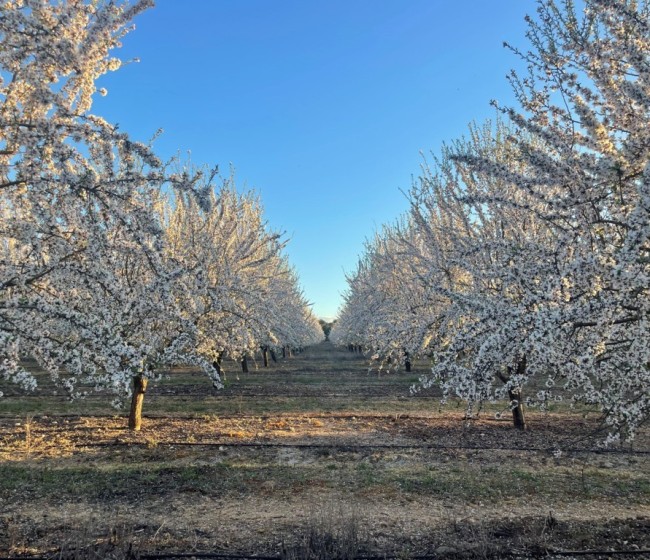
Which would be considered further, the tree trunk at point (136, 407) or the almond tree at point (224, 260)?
the almond tree at point (224, 260)

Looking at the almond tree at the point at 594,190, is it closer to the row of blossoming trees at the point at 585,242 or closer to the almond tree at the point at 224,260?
the row of blossoming trees at the point at 585,242

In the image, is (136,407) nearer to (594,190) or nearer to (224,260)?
(224,260)

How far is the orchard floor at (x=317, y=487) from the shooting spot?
5445mm

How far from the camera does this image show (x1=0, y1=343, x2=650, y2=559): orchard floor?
17.9 ft

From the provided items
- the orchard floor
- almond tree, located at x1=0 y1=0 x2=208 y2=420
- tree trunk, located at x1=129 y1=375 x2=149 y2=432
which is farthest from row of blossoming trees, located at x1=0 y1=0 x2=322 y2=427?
tree trunk, located at x1=129 y1=375 x2=149 y2=432

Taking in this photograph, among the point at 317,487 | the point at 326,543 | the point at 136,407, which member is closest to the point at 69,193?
the point at 326,543

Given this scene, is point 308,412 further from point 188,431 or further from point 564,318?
point 564,318

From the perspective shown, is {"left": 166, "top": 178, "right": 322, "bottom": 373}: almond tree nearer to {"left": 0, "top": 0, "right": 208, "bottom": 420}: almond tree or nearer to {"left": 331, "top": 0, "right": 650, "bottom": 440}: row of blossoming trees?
{"left": 0, "top": 0, "right": 208, "bottom": 420}: almond tree

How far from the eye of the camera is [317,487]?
24.5ft

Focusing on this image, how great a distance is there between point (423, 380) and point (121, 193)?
4138mm

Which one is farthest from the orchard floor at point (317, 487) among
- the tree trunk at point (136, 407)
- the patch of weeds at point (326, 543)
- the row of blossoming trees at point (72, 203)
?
the row of blossoming trees at point (72, 203)

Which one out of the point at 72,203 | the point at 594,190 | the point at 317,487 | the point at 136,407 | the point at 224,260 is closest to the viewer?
the point at 594,190

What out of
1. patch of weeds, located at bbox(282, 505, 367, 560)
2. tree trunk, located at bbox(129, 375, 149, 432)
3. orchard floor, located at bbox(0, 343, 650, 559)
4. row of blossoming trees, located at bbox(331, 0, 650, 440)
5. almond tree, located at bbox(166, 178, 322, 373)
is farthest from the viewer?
almond tree, located at bbox(166, 178, 322, 373)

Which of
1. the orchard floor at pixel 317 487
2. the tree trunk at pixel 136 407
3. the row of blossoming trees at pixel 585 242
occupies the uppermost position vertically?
the row of blossoming trees at pixel 585 242
